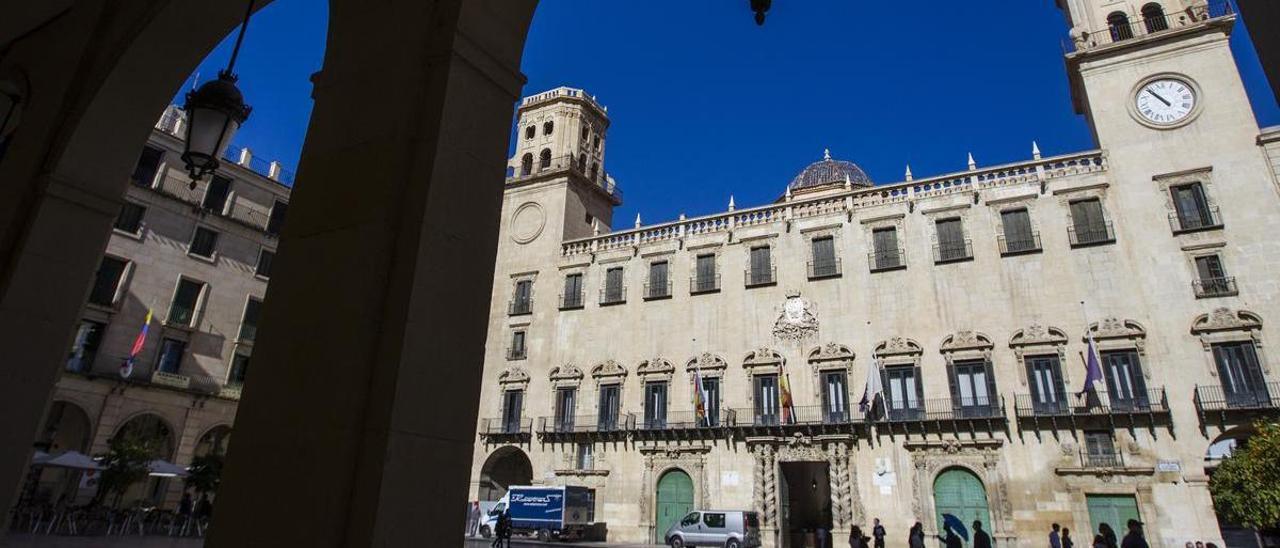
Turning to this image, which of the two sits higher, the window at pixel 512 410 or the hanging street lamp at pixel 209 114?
the window at pixel 512 410

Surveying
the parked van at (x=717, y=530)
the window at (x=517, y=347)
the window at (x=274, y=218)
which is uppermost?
the window at (x=274, y=218)

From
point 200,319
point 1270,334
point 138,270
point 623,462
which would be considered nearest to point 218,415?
point 200,319

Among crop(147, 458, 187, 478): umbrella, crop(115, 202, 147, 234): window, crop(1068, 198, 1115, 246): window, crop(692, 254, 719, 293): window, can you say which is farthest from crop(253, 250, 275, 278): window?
crop(1068, 198, 1115, 246): window

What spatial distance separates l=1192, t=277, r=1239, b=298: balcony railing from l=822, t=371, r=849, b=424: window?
426 inches

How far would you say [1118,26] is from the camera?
82.1 ft

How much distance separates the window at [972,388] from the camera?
73.9ft

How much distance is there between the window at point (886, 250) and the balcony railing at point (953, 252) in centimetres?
123

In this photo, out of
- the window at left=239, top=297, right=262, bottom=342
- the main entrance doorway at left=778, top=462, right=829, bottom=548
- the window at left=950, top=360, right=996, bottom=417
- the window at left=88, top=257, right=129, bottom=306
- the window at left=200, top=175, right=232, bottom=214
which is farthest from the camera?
the window at left=239, top=297, right=262, bottom=342

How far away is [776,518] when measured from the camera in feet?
79.0

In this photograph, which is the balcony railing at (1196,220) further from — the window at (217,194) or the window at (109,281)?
the window at (109,281)

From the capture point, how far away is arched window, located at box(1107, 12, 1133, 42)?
24.9m

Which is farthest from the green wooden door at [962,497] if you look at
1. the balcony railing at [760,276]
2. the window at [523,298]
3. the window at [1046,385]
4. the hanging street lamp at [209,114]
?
the hanging street lamp at [209,114]

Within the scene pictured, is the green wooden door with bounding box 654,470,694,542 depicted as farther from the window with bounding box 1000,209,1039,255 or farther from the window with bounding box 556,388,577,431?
the window with bounding box 1000,209,1039,255

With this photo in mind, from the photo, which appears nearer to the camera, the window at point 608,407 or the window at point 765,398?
the window at point 765,398
